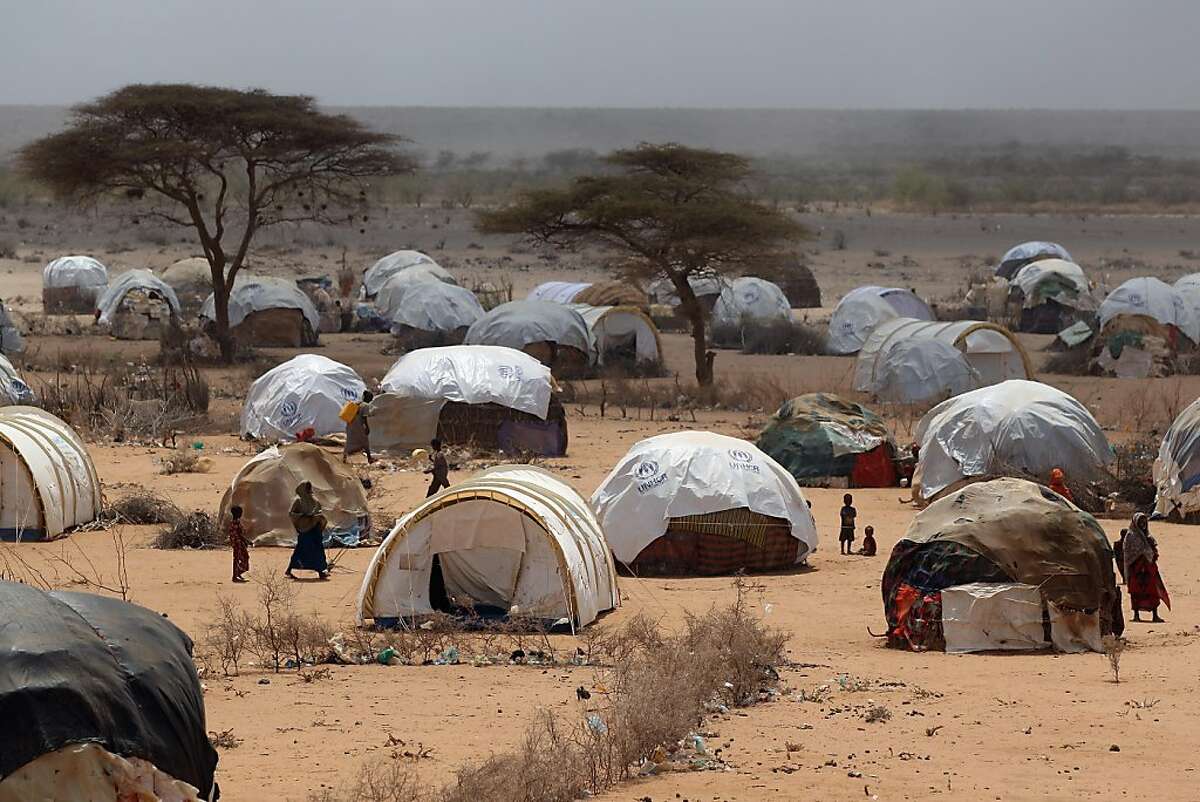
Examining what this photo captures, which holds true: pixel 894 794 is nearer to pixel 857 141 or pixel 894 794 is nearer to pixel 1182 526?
pixel 1182 526

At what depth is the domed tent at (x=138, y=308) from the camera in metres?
37.7

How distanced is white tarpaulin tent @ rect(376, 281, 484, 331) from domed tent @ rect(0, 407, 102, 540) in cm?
1976

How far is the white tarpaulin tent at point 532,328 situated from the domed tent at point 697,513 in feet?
48.3

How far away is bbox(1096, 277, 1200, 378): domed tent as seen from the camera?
33375 millimetres

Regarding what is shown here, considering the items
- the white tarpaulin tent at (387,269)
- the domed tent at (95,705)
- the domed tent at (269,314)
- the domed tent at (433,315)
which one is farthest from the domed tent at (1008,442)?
the white tarpaulin tent at (387,269)

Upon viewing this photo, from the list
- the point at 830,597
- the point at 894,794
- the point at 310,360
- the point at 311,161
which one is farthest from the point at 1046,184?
Result: the point at 894,794

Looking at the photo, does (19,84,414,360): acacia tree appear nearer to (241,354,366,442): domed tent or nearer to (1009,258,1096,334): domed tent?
(241,354,366,442): domed tent

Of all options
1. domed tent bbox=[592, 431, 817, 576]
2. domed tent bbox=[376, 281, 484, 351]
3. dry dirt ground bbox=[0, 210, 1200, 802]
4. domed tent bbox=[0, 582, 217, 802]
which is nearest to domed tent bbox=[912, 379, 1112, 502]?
dry dirt ground bbox=[0, 210, 1200, 802]

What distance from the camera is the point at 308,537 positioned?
615 inches

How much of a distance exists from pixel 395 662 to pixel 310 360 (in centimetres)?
1293

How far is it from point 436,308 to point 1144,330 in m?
13.8

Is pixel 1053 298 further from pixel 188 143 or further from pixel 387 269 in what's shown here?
pixel 188 143

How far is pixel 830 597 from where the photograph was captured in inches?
602

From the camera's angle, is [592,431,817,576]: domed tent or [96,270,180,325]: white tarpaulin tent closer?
[592,431,817,576]: domed tent
